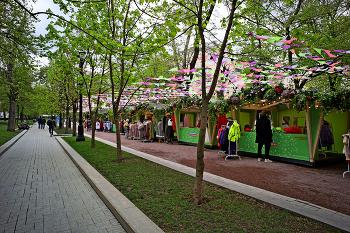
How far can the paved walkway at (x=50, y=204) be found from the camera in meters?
3.10

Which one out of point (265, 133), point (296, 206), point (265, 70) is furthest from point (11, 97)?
point (296, 206)

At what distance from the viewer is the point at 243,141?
31.6ft

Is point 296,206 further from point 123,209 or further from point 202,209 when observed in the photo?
point 123,209

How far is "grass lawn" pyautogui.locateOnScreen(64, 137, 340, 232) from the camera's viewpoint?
9.53ft

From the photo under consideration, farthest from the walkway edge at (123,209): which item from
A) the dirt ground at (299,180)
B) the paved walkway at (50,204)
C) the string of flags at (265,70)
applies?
the dirt ground at (299,180)

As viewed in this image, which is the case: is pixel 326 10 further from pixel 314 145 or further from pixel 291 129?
pixel 314 145

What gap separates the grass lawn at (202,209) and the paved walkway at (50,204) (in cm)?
65

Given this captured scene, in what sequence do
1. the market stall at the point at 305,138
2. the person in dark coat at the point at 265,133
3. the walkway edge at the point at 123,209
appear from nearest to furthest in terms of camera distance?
the walkway edge at the point at 123,209, the market stall at the point at 305,138, the person in dark coat at the point at 265,133

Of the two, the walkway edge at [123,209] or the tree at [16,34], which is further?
the tree at [16,34]

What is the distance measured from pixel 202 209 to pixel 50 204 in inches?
114

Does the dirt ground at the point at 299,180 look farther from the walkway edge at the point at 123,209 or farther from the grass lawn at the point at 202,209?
the walkway edge at the point at 123,209

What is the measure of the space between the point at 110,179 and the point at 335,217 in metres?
4.63

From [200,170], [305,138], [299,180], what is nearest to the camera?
[200,170]

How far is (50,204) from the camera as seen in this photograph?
153 inches
